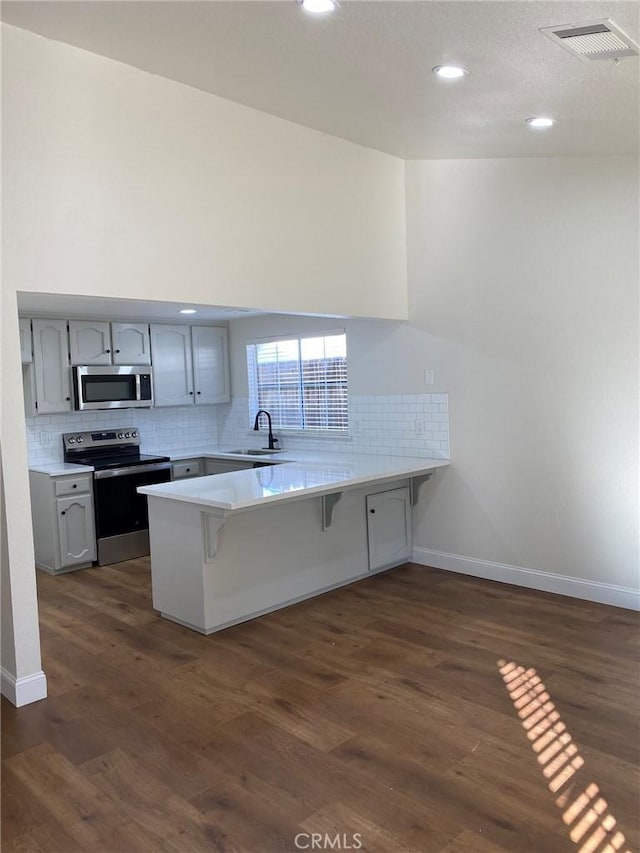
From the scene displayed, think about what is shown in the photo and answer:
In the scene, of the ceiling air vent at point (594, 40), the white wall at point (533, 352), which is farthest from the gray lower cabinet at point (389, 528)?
the ceiling air vent at point (594, 40)

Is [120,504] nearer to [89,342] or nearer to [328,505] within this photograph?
[89,342]

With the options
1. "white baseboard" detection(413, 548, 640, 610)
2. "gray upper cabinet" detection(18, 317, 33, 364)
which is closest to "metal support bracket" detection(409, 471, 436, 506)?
"white baseboard" detection(413, 548, 640, 610)

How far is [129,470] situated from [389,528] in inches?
87.2

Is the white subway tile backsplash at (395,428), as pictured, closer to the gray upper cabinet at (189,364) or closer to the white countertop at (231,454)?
the white countertop at (231,454)

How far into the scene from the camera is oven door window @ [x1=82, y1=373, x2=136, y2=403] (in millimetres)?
5617

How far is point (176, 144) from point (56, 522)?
3.05 m

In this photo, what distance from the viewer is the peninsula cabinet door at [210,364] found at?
6.54m

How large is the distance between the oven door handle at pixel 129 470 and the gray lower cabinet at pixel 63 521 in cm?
9

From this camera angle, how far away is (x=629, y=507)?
405 centimetres

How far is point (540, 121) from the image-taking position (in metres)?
3.34

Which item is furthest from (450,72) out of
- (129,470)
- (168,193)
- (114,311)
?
(129,470)

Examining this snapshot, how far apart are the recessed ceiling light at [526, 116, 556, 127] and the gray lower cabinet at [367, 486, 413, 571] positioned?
2.63 metres

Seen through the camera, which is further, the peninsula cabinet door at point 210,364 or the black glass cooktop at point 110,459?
the peninsula cabinet door at point 210,364

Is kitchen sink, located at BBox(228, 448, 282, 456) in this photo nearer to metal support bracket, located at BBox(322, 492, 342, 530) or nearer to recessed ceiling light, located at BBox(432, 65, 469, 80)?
metal support bracket, located at BBox(322, 492, 342, 530)
